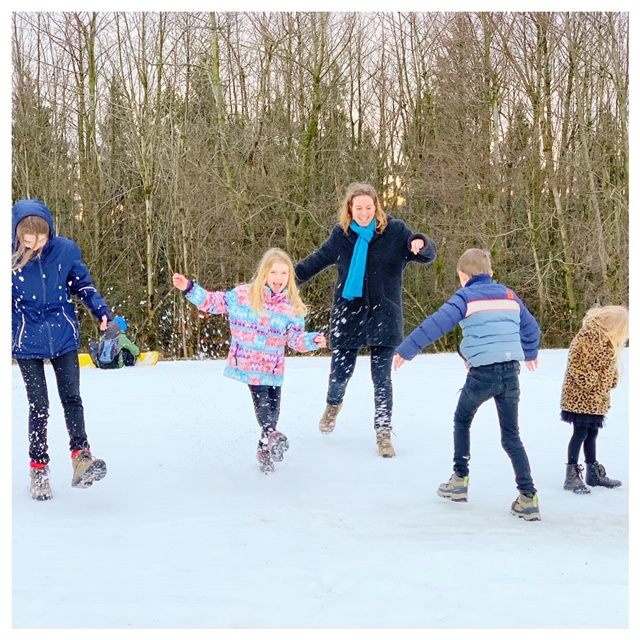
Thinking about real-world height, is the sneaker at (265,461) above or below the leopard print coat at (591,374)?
below

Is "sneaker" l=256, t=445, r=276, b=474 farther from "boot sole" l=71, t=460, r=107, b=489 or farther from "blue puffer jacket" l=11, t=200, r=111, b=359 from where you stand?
"blue puffer jacket" l=11, t=200, r=111, b=359

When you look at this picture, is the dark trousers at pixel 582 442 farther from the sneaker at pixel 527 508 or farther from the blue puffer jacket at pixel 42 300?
the blue puffer jacket at pixel 42 300

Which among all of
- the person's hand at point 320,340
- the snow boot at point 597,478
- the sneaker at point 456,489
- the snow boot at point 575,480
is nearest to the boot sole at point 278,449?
the person's hand at point 320,340

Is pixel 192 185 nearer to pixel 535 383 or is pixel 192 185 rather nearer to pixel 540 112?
pixel 540 112

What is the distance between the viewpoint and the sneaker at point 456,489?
10.1 feet

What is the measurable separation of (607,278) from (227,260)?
548 cm

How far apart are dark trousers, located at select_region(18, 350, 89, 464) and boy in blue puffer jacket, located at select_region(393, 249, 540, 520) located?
138 cm

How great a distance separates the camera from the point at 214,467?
11.6ft

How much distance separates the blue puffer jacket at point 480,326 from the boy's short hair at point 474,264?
58 millimetres

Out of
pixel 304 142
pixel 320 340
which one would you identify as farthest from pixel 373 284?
pixel 304 142

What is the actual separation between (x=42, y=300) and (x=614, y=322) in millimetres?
2531

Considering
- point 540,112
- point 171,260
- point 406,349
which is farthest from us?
point 171,260

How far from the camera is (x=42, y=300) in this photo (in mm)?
2986
